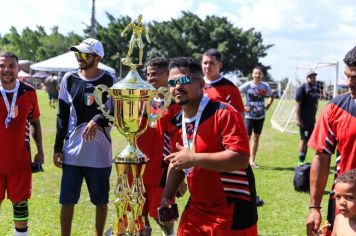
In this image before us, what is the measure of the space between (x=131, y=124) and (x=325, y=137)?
124 cm

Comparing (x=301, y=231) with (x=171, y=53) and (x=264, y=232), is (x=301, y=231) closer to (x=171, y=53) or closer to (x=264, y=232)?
(x=264, y=232)

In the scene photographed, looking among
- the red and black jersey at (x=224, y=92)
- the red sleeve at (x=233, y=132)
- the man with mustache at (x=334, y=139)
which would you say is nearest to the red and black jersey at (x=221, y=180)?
the red sleeve at (x=233, y=132)

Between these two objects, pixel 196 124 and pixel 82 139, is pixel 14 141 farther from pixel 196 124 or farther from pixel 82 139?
pixel 196 124

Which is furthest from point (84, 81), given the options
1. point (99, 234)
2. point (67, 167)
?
point (99, 234)

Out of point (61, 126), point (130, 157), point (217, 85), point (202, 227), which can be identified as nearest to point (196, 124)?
point (130, 157)

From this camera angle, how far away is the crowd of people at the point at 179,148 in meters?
3.16

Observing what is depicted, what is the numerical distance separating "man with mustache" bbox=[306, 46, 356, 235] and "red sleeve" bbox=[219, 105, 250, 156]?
0.59m

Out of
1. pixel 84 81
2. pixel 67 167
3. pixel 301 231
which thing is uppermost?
pixel 84 81

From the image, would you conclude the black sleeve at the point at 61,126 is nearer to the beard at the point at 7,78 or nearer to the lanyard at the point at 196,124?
the beard at the point at 7,78

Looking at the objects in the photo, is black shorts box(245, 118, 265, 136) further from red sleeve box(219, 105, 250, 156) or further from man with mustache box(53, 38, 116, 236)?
red sleeve box(219, 105, 250, 156)

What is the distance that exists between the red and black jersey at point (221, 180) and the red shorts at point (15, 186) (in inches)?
89.2

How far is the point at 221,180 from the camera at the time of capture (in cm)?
328

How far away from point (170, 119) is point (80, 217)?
2787mm

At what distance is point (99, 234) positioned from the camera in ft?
16.9
